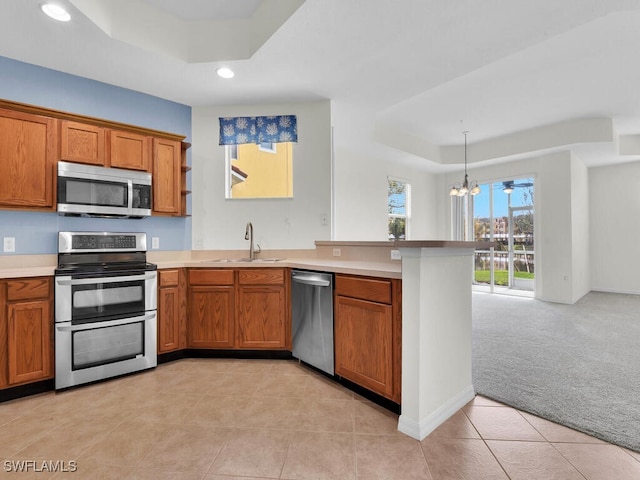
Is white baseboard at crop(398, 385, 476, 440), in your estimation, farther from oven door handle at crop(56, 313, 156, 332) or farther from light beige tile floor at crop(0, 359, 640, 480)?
oven door handle at crop(56, 313, 156, 332)

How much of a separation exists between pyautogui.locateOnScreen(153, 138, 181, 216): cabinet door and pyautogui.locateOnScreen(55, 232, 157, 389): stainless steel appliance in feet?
1.52

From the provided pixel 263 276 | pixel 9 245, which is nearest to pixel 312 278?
pixel 263 276

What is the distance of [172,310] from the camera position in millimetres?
2820

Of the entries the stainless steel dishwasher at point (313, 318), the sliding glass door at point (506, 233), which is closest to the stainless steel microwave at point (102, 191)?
the stainless steel dishwasher at point (313, 318)

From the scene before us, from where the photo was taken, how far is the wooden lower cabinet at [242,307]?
9.29 feet

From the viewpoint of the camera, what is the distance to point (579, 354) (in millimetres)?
2908

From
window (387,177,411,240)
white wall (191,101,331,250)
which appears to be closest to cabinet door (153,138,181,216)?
white wall (191,101,331,250)

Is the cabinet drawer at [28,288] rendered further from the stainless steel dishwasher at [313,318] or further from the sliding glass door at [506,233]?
the sliding glass door at [506,233]

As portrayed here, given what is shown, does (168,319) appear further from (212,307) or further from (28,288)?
(28,288)

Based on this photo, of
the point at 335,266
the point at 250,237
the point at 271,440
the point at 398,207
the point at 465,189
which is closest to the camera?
the point at 271,440

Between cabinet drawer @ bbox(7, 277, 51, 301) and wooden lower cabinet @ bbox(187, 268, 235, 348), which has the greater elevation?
cabinet drawer @ bbox(7, 277, 51, 301)

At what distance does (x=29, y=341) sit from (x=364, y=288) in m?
2.43

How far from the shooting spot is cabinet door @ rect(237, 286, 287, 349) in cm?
283

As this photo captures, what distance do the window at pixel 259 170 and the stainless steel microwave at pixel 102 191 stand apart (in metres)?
0.90
